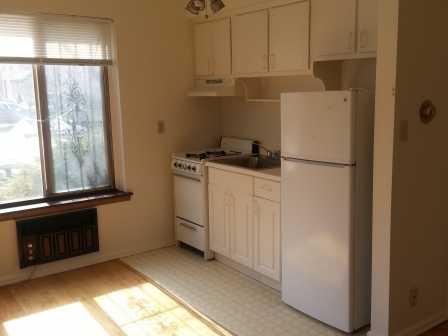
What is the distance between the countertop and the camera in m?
3.41

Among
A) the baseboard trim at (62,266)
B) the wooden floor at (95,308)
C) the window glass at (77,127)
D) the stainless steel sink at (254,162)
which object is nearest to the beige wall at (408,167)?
the wooden floor at (95,308)

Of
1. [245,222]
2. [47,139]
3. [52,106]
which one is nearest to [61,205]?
[47,139]

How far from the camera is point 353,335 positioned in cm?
297

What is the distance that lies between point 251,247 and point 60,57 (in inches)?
89.6

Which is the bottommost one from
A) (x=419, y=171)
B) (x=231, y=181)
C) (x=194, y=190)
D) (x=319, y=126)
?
(x=194, y=190)

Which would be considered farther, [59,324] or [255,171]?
[255,171]

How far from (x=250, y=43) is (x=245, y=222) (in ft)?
5.02

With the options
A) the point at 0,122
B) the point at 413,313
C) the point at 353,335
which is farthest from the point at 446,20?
the point at 0,122

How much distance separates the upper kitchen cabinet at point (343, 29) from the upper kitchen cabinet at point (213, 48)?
1027mm

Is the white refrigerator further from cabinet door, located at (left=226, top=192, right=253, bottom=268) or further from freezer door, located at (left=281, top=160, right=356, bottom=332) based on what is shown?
cabinet door, located at (left=226, top=192, right=253, bottom=268)

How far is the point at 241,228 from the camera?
3.83 metres

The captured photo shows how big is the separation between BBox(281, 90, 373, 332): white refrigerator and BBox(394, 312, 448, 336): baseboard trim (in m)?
0.26

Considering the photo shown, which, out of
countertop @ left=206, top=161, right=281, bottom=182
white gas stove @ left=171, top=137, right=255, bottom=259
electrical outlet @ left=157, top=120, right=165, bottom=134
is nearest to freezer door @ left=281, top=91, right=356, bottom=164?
countertop @ left=206, top=161, right=281, bottom=182

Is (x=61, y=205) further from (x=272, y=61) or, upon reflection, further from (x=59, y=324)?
(x=272, y=61)
